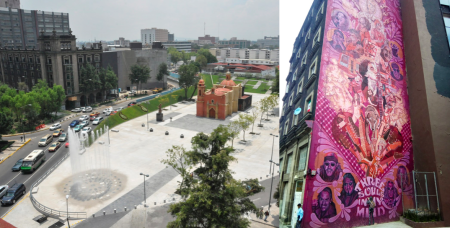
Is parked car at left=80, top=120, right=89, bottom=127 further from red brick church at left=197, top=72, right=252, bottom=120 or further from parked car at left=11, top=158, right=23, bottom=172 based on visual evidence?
red brick church at left=197, top=72, right=252, bottom=120

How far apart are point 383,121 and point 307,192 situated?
2478 mm

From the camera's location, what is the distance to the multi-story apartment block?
1269 centimetres

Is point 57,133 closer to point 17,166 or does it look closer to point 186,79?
point 17,166

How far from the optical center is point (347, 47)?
18.9ft

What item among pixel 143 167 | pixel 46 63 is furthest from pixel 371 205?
pixel 46 63

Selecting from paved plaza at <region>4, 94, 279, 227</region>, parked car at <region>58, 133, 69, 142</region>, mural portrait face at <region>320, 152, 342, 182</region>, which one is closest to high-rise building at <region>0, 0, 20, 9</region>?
parked car at <region>58, 133, 69, 142</region>

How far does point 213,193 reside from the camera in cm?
604

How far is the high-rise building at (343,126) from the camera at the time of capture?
16.9 feet

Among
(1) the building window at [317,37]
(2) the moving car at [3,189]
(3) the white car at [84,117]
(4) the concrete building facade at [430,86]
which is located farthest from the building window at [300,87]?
(3) the white car at [84,117]

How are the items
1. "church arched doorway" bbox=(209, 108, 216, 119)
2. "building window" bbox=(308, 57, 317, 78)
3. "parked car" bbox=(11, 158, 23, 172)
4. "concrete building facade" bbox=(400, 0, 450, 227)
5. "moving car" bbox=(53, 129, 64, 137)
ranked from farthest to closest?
"church arched doorway" bbox=(209, 108, 216, 119) → "moving car" bbox=(53, 129, 64, 137) → "parked car" bbox=(11, 158, 23, 172) → "concrete building facade" bbox=(400, 0, 450, 227) → "building window" bbox=(308, 57, 317, 78)

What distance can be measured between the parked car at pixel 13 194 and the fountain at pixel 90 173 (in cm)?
164

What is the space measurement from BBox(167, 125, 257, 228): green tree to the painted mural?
1665 millimetres

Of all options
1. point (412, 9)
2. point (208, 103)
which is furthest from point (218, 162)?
point (208, 103)

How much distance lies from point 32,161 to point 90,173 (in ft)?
7.76
